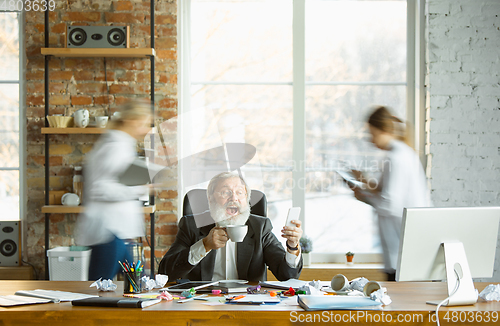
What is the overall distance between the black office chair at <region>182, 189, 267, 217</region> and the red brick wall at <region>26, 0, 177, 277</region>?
1060mm

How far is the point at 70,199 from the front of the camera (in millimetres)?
2920

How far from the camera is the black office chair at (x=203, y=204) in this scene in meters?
1.97

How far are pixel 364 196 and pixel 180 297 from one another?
1.52 metres

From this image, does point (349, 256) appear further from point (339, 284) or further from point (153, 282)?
point (153, 282)

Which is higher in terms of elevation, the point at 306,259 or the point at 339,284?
the point at 339,284

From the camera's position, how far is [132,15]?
121 inches

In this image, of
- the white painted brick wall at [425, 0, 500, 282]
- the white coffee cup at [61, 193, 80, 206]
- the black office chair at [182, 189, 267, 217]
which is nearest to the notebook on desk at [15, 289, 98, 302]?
the black office chair at [182, 189, 267, 217]

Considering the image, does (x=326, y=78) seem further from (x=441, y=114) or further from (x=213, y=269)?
(x=213, y=269)

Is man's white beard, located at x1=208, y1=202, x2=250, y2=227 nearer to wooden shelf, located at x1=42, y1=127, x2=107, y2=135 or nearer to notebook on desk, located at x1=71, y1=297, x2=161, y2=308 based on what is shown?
notebook on desk, located at x1=71, y1=297, x2=161, y2=308

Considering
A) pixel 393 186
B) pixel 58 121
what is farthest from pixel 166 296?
pixel 58 121

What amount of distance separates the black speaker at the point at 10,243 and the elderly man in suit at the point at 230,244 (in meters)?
1.74

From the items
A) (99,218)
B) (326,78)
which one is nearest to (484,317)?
(99,218)

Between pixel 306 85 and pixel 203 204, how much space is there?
1594mm

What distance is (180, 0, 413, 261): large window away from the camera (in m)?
3.22
